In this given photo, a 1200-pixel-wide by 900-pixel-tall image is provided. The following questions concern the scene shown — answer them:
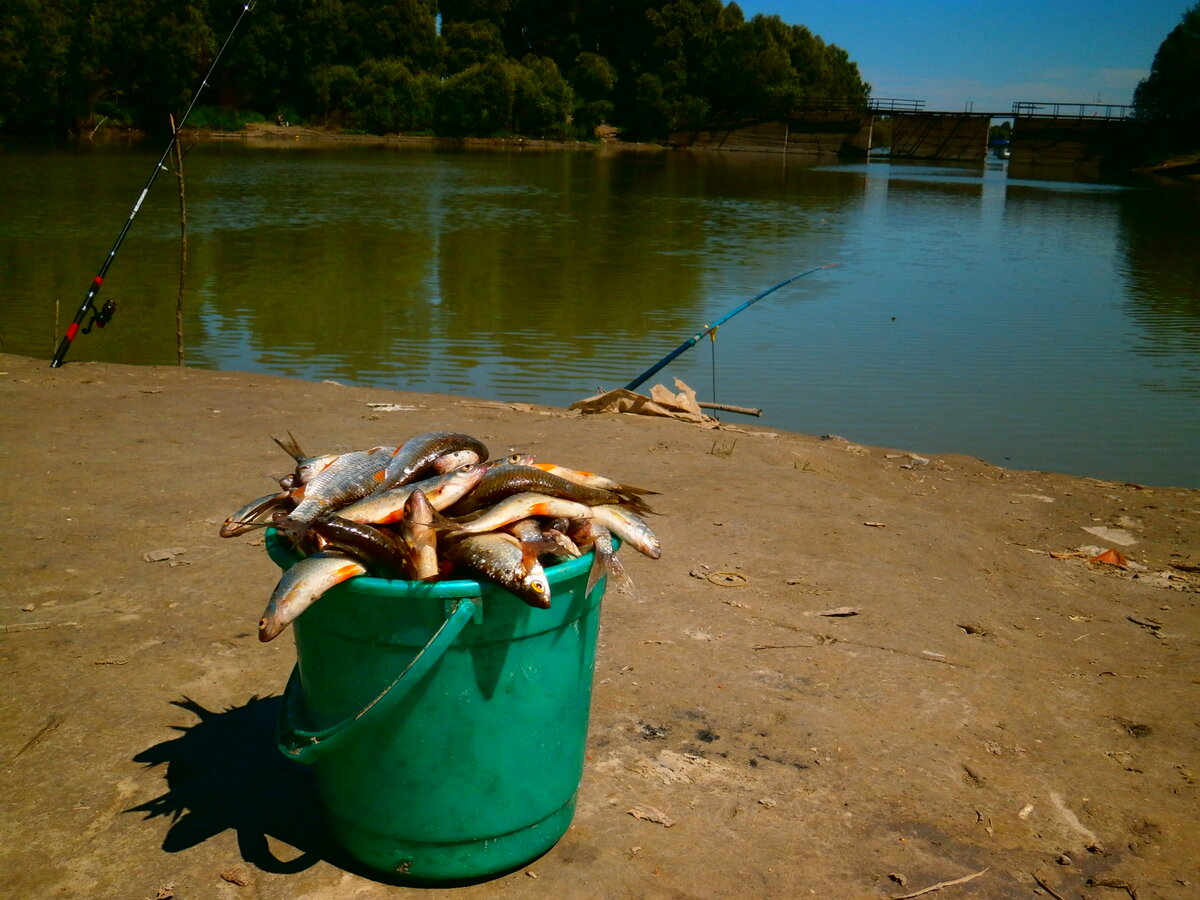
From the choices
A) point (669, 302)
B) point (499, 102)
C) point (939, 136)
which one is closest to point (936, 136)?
point (939, 136)

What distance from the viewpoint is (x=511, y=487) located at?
2.62m

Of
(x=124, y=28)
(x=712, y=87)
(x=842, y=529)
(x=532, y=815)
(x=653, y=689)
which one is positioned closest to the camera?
(x=532, y=815)

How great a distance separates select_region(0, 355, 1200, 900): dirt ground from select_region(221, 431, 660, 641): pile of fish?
84 centimetres

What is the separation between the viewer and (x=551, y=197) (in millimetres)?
32531

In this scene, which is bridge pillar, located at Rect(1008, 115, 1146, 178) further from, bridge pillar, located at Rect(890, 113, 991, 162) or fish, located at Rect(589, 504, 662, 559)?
fish, located at Rect(589, 504, 662, 559)

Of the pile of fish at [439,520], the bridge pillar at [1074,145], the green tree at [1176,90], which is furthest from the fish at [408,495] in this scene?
the green tree at [1176,90]

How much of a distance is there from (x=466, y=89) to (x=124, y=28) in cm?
2218

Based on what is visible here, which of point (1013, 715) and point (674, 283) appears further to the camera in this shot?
point (674, 283)

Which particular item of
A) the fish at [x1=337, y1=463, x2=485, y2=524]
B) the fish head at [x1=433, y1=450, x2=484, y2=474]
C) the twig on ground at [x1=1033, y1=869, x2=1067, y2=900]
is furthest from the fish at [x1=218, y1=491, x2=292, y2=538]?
the twig on ground at [x1=1033, y1=869, x2=1067, y2=900]

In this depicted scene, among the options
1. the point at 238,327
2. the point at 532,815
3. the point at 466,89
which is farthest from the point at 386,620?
the point at 466,89

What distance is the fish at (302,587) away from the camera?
2305 millimetres

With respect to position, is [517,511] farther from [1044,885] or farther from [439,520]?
[1044,885]

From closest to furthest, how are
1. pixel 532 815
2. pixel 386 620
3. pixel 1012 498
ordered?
pixel 386 620 → pixel 532 815 → pixel 1012 498

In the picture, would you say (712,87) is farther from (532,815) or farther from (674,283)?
(532,815)
